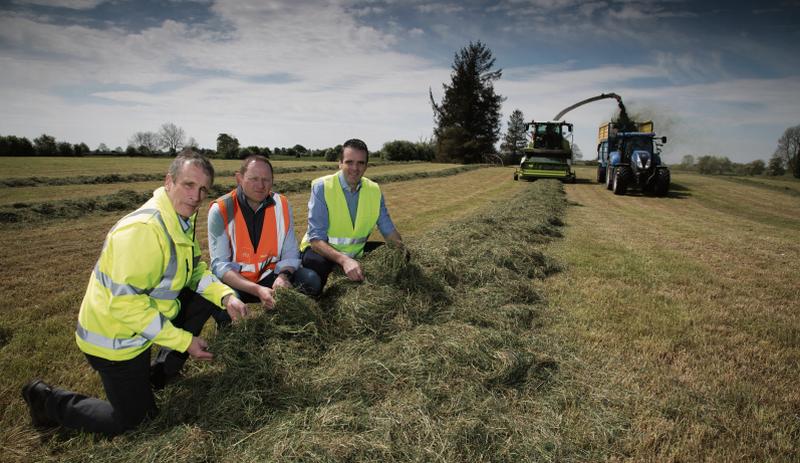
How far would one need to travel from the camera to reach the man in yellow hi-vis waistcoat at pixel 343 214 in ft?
13.0

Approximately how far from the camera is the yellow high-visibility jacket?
2082 mm

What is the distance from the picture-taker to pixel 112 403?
7.30 feet

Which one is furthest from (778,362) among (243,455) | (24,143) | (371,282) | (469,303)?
(24,143)

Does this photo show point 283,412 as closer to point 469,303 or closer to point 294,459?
point 294,459

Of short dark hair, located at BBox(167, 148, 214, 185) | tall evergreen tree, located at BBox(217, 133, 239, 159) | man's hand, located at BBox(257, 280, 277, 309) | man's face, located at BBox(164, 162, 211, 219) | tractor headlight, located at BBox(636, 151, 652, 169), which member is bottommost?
man's hand, located at BBox(257, 280, 277, 309)

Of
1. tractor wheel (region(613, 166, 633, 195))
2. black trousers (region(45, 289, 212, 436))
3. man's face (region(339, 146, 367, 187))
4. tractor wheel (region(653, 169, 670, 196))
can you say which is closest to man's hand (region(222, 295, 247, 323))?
black trousers (region(45, 289, 212, 436))

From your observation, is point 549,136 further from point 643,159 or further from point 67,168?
point 67,168

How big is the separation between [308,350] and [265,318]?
38cm

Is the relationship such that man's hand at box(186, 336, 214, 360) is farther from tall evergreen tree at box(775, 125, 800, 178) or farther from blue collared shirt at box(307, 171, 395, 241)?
tall evergreen tree at box(775, 125, 800, 178)

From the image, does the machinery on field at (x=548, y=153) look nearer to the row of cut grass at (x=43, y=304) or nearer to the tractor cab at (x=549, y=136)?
the tractor cab at (x=549, y=136)

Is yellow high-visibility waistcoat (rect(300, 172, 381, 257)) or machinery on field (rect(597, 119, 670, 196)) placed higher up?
machinery on field (rect(597, 119, 670, 196))

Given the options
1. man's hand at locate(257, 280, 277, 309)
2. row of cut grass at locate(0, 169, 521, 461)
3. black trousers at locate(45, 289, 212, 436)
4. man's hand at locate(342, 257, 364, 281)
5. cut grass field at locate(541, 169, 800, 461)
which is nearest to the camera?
black trousers at locate(45, 289, 212, 436)

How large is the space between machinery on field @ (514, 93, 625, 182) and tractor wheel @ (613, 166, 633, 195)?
11.9 ft

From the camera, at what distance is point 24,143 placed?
34406mm
